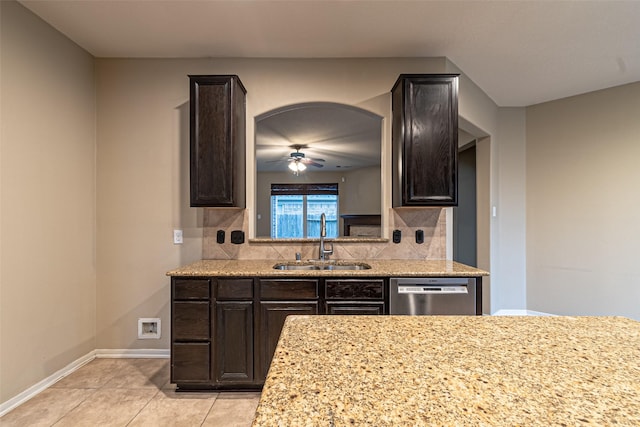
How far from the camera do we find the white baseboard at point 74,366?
6.84 ft

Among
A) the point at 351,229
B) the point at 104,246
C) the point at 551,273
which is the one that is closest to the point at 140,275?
the point at 104,246

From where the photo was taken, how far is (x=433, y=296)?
2230mm

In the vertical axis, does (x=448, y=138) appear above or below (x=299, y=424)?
above

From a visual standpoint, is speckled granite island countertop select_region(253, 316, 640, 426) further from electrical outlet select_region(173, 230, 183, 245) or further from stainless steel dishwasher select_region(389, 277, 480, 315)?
electrical outlet select_region(173, 230, 183, 245)

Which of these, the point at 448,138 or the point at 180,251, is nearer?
the point at 448,138

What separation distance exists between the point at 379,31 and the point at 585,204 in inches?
121

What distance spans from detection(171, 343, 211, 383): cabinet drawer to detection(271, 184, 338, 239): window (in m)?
1.45

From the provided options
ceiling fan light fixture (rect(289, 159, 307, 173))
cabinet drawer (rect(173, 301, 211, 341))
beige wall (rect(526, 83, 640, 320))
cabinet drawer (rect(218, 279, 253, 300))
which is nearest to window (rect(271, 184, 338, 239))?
ceiling fan light fixture (rect(289, 159, 307, 173))

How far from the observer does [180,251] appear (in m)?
2.87

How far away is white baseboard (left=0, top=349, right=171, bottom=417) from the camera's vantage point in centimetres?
208

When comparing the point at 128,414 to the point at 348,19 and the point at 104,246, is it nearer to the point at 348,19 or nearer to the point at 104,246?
the point at 104,246

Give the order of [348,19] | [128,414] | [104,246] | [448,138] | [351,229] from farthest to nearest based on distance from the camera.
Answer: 1. [351,229]
2. [104,246]
3. [448,138]
4. [348,19]
5. [128,414]

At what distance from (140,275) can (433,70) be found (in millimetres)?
3289

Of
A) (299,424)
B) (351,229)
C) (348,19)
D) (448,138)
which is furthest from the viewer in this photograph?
(351,229)
